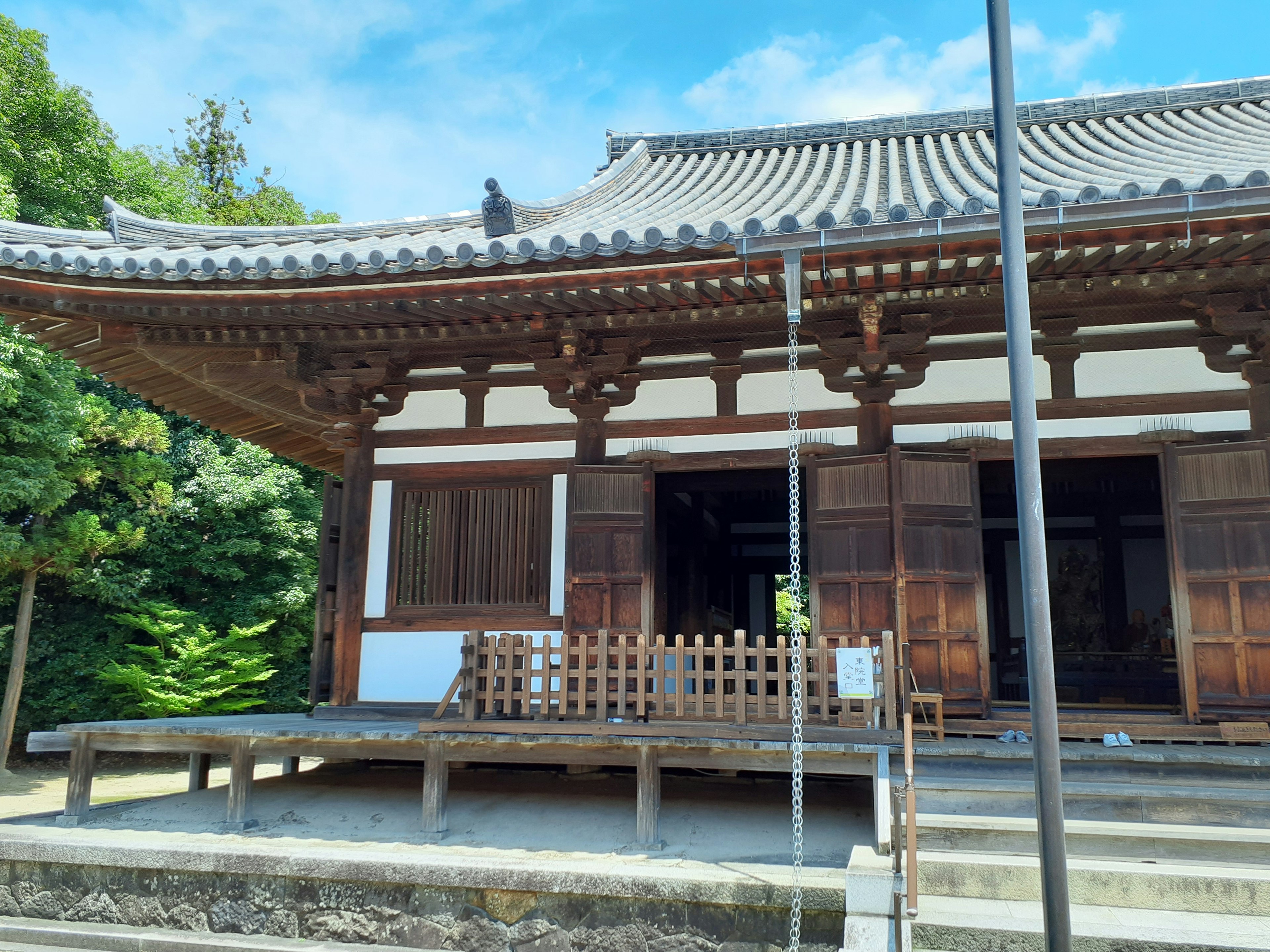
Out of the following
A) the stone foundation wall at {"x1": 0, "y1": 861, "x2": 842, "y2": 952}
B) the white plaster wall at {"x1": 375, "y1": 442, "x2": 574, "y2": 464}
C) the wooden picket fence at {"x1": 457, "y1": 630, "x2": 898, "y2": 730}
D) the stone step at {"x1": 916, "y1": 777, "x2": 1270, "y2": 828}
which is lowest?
the stone foundation wall at {"x1": 0, "y1": 861, "x2": 842, "y2": 952}

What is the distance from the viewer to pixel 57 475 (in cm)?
1522

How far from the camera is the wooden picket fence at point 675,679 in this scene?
6.23 meters

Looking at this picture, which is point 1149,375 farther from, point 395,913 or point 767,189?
point 395,913

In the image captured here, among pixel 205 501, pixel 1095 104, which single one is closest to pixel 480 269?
pixel 1095 104

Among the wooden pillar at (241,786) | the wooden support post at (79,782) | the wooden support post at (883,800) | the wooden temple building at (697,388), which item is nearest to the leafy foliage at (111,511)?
the wooden temple building at (697,388)

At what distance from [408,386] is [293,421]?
2.20 meters

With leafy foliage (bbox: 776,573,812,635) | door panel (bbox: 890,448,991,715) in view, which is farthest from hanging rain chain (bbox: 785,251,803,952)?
leafy foliage (bbox: 776,573,812,635)

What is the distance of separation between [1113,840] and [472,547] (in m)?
5.37

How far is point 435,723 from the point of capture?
6.61m

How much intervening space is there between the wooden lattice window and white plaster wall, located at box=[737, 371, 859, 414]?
6.52 feet

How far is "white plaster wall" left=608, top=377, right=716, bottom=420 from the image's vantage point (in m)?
7.95

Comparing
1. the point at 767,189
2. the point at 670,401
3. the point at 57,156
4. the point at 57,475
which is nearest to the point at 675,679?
the point at 670,401

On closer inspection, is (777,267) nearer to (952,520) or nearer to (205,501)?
(952,520)

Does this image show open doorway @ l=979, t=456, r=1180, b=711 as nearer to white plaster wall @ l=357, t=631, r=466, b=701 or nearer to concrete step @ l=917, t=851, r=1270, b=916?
white plaster wall @ l=357, t=631, r=466, b=701
